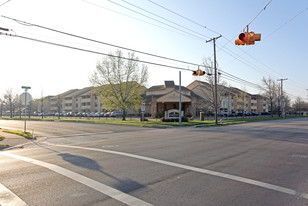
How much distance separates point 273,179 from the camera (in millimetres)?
5230

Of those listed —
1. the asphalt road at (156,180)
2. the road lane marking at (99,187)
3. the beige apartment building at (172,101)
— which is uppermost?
the beige apartment building at (172,101)

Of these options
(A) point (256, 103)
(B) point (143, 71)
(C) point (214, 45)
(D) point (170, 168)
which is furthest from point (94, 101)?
(D) point (170, 168)

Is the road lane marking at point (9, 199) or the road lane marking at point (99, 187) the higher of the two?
the road lane marking at point (99, 187)

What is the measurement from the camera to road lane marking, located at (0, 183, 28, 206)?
3.88 meters

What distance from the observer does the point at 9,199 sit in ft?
13.3

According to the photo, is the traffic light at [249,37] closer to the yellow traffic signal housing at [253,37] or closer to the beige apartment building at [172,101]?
the yellow traffic signal housing at [253,37]

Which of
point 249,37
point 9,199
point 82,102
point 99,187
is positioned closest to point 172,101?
point 249,37

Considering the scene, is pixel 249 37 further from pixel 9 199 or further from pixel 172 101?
pixel 172 101

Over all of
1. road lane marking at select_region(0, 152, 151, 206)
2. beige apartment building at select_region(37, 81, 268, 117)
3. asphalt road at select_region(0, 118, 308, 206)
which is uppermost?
beige apartment building at select_region(37, 81, 268, 117)

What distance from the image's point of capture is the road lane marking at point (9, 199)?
388cm

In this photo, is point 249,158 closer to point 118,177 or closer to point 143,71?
point 118,177

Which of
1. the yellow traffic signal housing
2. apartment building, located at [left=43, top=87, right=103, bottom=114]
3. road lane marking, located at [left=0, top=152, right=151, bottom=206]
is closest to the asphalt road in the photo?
road lane marking, located at [left=0, top=152, right=151, bottom=206]

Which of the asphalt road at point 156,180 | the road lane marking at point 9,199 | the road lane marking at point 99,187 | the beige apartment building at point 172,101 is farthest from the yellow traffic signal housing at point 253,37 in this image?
the beige apartment building at point 172,101

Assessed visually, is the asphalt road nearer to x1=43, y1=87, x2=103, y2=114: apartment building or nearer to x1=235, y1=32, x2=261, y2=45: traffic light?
x1=235, y1=32, x2=261, y2=45: traffic light
